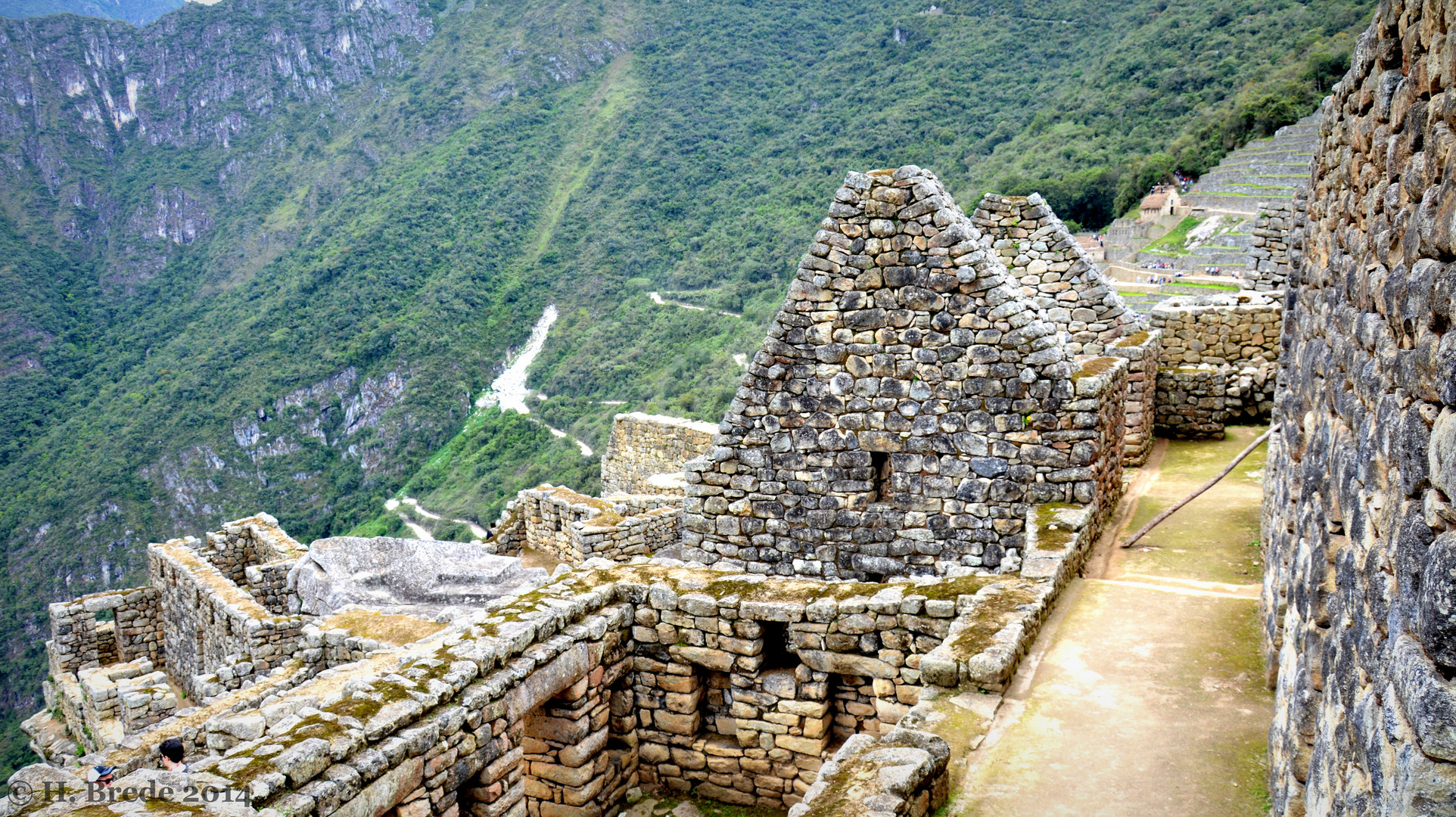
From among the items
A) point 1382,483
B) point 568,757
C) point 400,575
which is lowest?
point 400,575

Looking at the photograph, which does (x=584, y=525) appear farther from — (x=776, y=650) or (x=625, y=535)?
(x=776, y=650)

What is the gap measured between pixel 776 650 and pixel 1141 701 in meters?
2.10

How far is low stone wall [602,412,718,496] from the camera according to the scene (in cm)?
1747

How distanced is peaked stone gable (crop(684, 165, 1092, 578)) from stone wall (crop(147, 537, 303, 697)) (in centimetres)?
739

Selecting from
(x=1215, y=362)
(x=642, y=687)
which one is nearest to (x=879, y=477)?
(x=642, y=687)

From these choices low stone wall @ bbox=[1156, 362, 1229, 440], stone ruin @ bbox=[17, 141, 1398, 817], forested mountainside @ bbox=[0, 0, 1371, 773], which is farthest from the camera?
forested mountainside @ bbox=[0, 0, 1371, 773]

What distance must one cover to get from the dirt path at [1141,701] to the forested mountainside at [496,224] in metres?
29.8

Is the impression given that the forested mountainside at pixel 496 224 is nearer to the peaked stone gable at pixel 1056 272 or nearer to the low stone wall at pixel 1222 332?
the low stone wall at pixel 1222 332

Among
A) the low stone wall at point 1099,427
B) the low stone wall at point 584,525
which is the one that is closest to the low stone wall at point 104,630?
the low stone wall at point 584,525

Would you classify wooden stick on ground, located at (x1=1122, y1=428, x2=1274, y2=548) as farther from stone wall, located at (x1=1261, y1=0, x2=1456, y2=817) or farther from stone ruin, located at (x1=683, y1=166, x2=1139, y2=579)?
stone wall, located at (x1=1261, y1=0, x2=1456, y2=817)

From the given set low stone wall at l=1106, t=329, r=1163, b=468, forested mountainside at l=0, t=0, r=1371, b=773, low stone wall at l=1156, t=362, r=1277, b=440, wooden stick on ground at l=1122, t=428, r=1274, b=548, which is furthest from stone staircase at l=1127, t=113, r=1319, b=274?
wooden stick on ground at l=1122, t=428, r=1274, b=548

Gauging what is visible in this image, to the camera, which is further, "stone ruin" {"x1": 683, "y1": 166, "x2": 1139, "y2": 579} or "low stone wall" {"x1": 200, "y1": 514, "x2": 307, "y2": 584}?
"low stone wall" {"x1": 200, "y1": 514, "x2": 307, "y2": 584}

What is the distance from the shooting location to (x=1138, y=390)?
875cm

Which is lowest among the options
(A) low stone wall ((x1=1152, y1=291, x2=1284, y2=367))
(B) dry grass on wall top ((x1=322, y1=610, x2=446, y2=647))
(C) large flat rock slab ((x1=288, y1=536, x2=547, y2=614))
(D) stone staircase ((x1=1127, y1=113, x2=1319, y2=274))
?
(C) large flat rock slab ((x1=288, y1=536, x2=547, y2=614))
